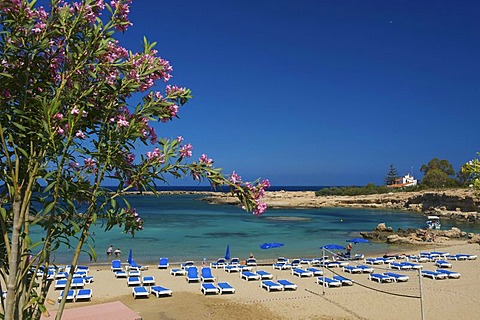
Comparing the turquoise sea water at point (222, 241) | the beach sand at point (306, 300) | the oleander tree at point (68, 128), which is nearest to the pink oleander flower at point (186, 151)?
the oleander tree at point (68, 128)

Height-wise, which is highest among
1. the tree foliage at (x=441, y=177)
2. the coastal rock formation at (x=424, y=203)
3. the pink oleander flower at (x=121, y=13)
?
the tree foliage at (x=441, y=177)

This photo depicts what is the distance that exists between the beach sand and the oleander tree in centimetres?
1096

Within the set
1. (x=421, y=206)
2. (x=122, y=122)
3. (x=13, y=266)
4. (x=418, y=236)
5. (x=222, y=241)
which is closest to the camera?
(x=13, y=266)

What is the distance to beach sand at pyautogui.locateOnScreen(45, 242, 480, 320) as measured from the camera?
1339cm

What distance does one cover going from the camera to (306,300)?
49.6 ft

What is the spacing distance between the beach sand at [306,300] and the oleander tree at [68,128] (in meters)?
11.0

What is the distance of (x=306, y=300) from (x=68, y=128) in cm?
1408

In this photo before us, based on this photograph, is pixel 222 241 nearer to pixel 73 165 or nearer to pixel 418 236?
pixel 418 236

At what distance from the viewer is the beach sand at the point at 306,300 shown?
43.9ft

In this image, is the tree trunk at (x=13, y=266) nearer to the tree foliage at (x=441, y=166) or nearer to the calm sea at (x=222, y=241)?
the calm sea at (x=222, y=241)

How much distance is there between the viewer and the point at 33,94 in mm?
2967

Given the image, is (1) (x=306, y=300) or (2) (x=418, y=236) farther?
(2) (x=418, y=236)

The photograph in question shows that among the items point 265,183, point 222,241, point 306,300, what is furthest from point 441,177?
point 265,183

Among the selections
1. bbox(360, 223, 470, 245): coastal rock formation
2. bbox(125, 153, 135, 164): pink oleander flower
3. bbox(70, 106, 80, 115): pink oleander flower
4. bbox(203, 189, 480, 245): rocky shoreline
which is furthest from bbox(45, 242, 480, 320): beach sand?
bbox(360, 223, 470, 245): coastal rock formation
